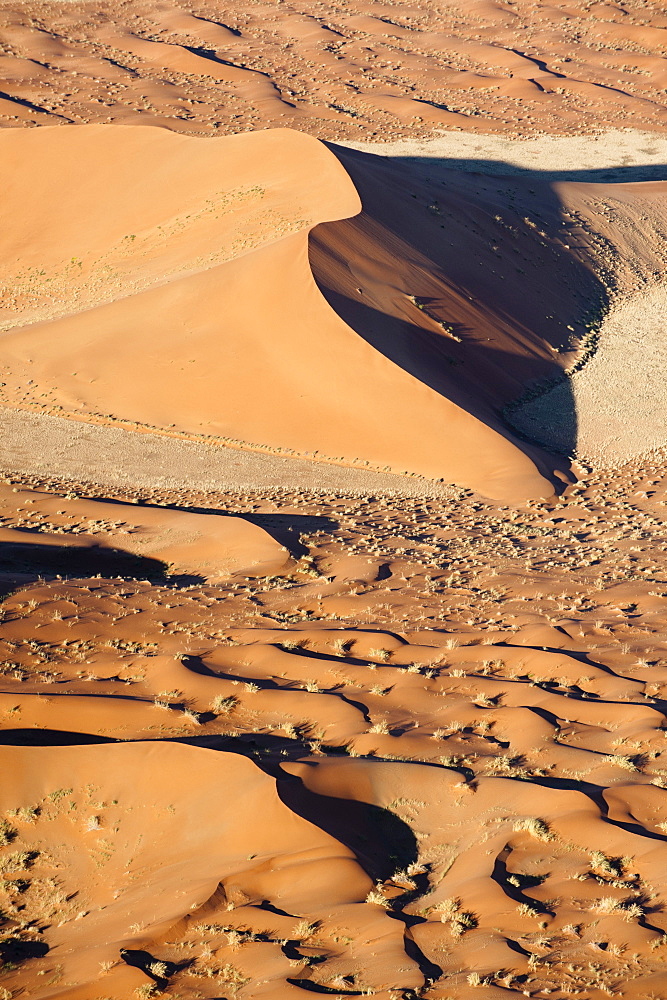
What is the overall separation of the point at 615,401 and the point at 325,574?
512 inches

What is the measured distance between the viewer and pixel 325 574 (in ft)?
40.1

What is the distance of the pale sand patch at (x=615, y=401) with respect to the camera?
20328 mm

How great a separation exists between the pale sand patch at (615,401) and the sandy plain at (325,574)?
123mm

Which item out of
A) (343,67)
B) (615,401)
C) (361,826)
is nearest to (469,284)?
(615,401)

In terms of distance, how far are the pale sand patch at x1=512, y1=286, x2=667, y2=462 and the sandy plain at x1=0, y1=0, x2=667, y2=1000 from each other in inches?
4.8

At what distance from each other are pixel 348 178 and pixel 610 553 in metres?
16.4

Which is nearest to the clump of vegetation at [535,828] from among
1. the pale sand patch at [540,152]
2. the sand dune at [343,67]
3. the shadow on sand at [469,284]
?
the shadow on sand at [469,284]

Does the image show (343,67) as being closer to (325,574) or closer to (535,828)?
(325,574)

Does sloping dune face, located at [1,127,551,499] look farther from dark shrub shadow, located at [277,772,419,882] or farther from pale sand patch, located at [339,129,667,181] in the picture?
pale sand patch, located at [339,129,667,181]

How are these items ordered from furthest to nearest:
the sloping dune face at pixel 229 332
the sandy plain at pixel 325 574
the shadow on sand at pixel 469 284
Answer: the shadow on sand at pixel 469 284 → the sloping dune face at pixel 229 332 → the sandy plain at pixel 325 574

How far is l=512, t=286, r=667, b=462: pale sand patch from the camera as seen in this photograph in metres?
20.3

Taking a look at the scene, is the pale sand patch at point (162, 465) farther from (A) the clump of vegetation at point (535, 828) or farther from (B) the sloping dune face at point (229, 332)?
(A) the clump of vegetation at point (535, 828)

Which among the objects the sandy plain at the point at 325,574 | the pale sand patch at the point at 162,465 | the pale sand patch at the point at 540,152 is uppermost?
the pale sand patch at the point at 540,152


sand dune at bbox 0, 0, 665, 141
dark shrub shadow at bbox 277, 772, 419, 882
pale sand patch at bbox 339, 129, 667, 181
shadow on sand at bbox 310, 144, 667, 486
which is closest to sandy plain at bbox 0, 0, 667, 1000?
dark shrub shadow at bbox 277, 772, 419, 882
